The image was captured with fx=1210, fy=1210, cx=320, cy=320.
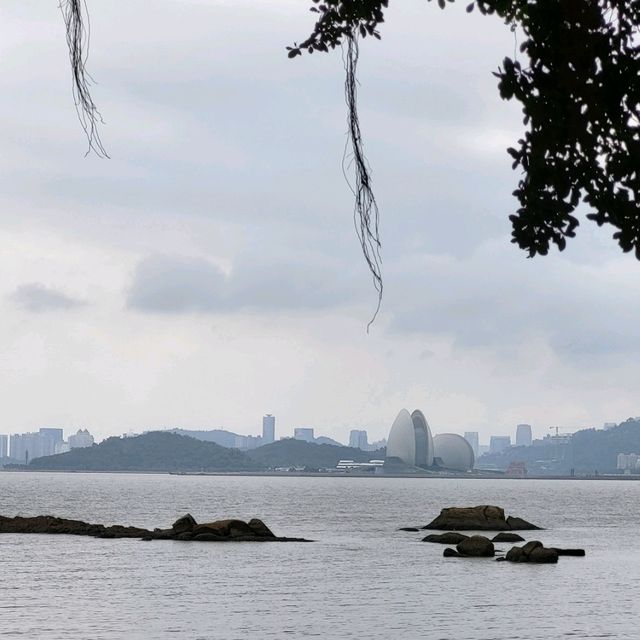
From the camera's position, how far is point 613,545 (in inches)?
3268

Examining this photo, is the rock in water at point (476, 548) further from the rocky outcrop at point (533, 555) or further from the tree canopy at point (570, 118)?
the tree canopy at point (570, 118)

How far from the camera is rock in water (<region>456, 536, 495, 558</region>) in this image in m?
67.7

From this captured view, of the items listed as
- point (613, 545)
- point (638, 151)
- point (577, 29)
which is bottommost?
point (613, 545)

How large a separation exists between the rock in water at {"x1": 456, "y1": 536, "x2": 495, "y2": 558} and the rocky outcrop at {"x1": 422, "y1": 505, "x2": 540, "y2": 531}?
86.2ft

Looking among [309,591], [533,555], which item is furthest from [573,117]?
[533,555]

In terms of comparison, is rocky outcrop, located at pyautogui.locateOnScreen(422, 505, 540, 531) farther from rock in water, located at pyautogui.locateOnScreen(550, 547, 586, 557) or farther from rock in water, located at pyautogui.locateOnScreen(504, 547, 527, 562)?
rock in water, located at pyautogui.locateOnScreen(504, 547, 527, 562)

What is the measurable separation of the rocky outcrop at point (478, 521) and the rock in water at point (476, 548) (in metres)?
26.3

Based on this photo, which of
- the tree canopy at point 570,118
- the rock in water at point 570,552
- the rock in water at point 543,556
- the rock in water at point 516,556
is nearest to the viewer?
the tree canopy at point 570,118

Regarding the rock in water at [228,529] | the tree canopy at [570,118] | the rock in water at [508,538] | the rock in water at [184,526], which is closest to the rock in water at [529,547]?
the rock in water at [508,538]

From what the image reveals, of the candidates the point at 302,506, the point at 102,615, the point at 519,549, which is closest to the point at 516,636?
the point at 102,615

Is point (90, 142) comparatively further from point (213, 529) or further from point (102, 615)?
point (213, 529)

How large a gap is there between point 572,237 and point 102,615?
120ft

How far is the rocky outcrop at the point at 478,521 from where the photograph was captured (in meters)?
94.6

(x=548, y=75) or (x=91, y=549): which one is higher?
(x=548, y=75)
